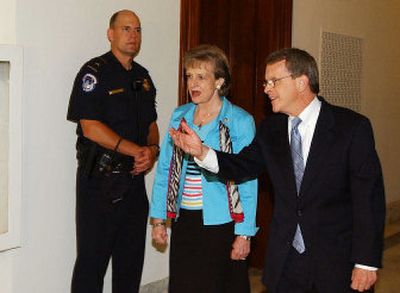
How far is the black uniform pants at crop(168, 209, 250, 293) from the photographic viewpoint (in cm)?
278

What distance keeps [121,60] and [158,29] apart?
2.24 feet

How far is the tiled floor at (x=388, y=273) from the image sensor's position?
4734mm

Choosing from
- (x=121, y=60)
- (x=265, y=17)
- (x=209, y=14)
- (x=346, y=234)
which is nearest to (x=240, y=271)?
(x=346, y=234)

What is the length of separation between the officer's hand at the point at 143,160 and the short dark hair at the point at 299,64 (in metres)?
1.09

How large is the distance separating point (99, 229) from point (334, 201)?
138 cm

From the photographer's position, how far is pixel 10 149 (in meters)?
2.98

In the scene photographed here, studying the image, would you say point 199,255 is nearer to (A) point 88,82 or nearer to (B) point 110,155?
(B) point 110,155

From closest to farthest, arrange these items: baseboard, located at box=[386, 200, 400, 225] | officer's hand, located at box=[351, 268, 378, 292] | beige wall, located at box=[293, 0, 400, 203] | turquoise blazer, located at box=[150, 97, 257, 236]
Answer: officer's hand, located at box=[351, 268, 378, 292] → turquoise blazer, located at box=[150, 97, 257, 236] → beige wall, located at box=[293, 0, 400, 203] → baseboard, located at box=[386, 200, 400, 225]

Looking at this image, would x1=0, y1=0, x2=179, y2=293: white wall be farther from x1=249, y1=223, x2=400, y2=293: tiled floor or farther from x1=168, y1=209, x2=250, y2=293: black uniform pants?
x1=249, y1=223, x2=400, y2=293: tiled floor

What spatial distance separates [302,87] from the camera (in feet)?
7.91

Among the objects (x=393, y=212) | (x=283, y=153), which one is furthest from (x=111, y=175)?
(x=393, y=212)

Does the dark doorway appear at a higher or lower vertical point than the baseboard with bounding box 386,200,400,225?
higher

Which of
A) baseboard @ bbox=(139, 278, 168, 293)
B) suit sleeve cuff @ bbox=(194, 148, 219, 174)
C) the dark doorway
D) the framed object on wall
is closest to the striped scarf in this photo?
suit sleeve cuff @ bbox=(194, 148, 219, 174)

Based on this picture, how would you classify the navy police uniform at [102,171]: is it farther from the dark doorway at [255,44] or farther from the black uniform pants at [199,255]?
the dark doorway at [255,44]
